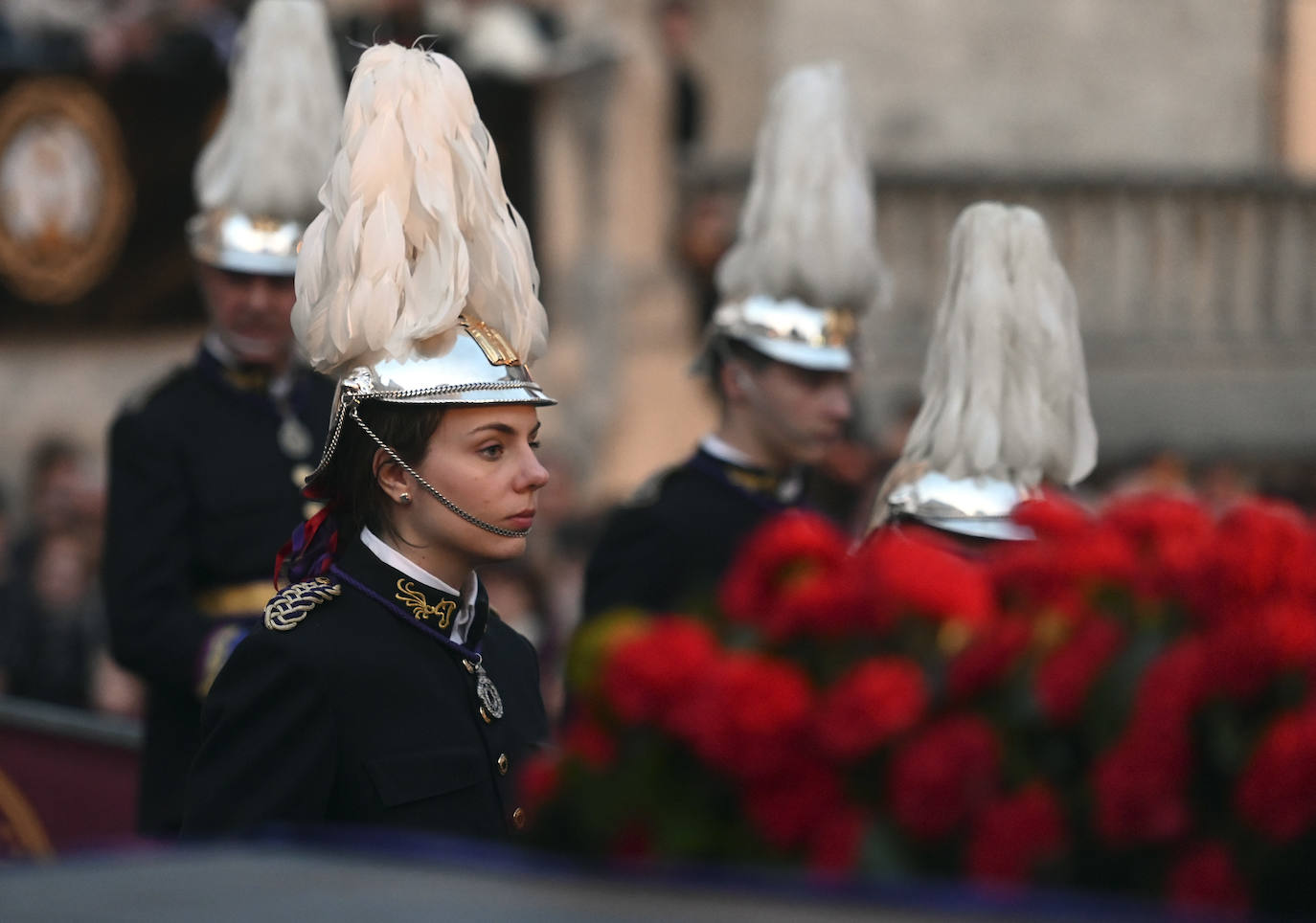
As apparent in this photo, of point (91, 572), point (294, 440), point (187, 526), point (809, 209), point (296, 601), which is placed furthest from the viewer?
point (91, 572)

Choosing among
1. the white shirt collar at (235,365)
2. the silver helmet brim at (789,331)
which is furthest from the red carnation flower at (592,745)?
the silver helmet brim at (789,331)

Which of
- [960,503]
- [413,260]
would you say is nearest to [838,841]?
[413,260]

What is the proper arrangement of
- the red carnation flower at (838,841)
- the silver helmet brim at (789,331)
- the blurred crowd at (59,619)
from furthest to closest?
the blurred crowd at (59,619), the silver helmet brim at (789,331), the red carnation flower at (838,841)

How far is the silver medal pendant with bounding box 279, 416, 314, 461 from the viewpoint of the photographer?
538 cm

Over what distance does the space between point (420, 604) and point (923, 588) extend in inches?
68.9

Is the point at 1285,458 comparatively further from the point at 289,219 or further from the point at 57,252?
the point at 289,219

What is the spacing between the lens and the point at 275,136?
5.57 m

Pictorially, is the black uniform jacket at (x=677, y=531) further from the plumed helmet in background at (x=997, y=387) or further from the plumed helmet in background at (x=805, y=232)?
the plumed helmet in background at (x=997, y=387)

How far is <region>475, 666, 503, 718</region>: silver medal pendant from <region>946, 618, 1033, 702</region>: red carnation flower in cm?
185

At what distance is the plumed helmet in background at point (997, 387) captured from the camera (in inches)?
180

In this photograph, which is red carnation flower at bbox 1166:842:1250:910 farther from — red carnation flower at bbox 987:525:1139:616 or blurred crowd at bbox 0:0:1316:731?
blurred crowd at bbox 0:0:1316:731

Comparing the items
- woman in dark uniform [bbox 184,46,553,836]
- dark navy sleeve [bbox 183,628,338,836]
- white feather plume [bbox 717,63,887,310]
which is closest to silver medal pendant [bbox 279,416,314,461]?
white feather plume [bbox 717,63,887,310]

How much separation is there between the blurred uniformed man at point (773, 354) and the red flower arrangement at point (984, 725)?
3.24 metres

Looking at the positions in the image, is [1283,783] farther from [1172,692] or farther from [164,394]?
[164,394]
